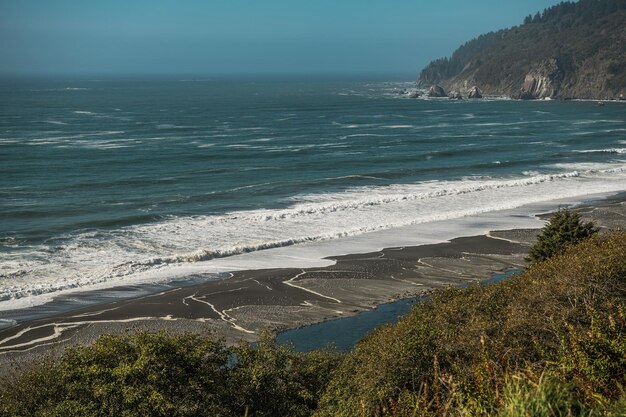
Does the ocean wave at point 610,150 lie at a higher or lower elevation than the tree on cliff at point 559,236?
lower

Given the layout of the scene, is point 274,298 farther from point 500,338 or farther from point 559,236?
point 500,338

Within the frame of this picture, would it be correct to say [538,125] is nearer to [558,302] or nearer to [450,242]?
[450,242]

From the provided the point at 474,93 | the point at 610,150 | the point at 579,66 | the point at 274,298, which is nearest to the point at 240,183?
the point at 274,298

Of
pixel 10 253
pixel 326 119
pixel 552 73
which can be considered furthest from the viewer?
pixel 552 73

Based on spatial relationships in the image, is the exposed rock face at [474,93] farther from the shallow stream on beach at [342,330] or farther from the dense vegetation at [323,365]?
the dense vegetation at [323,365]

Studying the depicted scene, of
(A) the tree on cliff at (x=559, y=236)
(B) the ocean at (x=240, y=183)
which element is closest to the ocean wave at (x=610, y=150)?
(B) the ocean at (x=240, y=183)

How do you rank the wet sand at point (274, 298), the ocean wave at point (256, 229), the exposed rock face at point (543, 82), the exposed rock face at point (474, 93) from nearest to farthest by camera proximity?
the wet sand at point (274, 298) < the ocean wave at point (256, 229) < the exposed rock face at point (543, 82) < the exposed rock face at point (474, 93)

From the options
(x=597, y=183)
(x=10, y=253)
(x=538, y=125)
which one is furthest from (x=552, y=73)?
(x=10, y=253)
